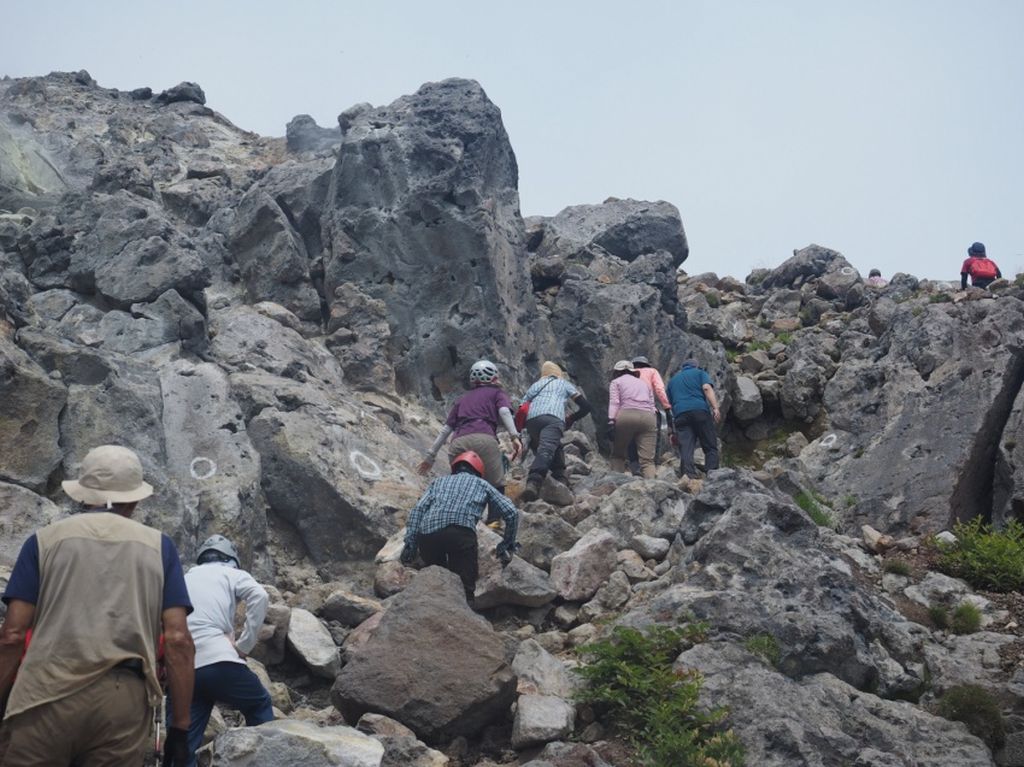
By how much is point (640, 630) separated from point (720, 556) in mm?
1689

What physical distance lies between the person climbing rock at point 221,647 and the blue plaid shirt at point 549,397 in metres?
8.08

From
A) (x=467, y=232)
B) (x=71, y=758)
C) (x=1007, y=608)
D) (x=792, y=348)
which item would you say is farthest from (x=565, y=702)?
(x=792, y=348)

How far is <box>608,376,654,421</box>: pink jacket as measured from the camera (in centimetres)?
1677

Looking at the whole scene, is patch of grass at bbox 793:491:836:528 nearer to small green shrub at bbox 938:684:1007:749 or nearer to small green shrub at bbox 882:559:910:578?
small green shrub at bbox 882:559:910:578

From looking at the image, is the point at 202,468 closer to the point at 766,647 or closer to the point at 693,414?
the point at 766,647

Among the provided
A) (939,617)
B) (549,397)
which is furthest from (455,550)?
(939,617)

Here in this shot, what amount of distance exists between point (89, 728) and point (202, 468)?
7.70 meters

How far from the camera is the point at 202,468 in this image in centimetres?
1305

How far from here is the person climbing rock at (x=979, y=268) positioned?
2455 cm

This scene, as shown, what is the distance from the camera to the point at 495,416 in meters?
14.4

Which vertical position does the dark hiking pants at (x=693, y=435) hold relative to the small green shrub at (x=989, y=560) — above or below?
above

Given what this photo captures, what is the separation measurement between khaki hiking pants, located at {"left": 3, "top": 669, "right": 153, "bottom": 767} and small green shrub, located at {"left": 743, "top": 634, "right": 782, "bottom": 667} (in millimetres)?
5556

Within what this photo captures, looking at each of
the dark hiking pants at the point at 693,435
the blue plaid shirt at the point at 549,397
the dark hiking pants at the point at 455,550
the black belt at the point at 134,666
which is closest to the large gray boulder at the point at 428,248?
the blue plaid shirt at the point at 549,397

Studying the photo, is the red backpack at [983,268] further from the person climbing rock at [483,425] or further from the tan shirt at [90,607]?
the tan shirt at [90,607]
